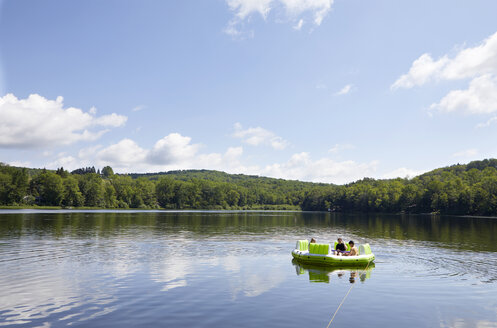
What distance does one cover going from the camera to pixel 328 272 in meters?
29.0

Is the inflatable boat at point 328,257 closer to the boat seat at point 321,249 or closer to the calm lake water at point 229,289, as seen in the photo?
the boat seat at point 321,249

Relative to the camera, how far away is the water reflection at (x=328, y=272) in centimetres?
2619

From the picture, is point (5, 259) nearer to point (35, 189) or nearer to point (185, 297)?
point (185, 297)

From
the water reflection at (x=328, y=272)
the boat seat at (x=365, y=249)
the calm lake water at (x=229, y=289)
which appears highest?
the boat seat at (x=365, y=249)

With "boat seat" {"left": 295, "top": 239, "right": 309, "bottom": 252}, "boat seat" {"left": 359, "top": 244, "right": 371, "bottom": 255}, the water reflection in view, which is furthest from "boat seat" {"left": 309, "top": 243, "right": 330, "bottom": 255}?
"boat seat" {"left": 359, "top": 244, "right": 371, "bottom": 255}

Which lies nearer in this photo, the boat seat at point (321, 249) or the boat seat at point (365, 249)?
the boat seat at point (321, 249)

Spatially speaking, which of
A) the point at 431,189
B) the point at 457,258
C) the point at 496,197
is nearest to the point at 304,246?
the point at 457,258

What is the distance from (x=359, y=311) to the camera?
17.8 metres

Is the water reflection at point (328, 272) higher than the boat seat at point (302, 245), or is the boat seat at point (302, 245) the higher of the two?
the boat seat at point (302, 245)

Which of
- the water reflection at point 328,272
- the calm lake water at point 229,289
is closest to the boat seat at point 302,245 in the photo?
the calm lake water at point 229,289

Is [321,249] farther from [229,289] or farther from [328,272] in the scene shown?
[229,289]

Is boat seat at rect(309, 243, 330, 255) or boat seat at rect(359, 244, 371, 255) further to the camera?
boat seat at rect(359, 244, 371, 255)

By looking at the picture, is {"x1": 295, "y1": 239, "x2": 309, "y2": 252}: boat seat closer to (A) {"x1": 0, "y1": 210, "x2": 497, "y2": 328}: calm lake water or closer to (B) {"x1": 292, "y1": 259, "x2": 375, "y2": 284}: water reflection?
(A) {"x1": 0, "y1": 210, "x2": 497, "y2": 328}: calm lake water

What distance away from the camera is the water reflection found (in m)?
26.2
